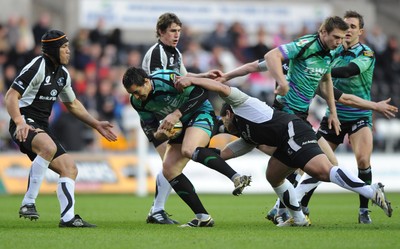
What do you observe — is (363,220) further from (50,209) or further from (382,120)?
(382,120)

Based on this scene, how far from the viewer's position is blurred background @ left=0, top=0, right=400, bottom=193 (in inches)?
816

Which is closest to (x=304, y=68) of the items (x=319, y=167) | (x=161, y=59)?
(x=319, y=167)

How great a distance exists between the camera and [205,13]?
2702 cm

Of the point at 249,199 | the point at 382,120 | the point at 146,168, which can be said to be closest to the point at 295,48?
the point at 249,199

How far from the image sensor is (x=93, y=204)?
638 inches

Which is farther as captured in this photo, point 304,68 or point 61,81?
point 61,81

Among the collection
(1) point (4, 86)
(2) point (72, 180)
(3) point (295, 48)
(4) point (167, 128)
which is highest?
(3) point (295, 48)

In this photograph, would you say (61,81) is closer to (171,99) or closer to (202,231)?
(171,99)

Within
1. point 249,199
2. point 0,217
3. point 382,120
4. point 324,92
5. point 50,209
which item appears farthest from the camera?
point 382,120

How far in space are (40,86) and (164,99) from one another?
1539mm

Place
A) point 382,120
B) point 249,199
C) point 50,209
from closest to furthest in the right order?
point 50,209, point 249,199, point 382,120

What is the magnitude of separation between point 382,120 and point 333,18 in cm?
1521

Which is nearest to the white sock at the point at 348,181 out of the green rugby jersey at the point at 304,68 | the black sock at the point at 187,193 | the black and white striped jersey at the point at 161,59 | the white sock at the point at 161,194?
the green rugby jersey at the point at 304,68

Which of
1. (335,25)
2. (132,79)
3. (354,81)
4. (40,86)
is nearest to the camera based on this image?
(132,79)
